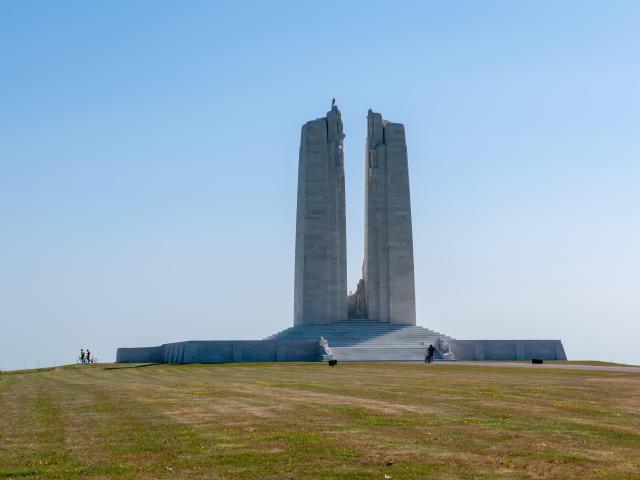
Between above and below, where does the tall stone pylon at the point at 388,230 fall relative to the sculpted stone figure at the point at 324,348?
above

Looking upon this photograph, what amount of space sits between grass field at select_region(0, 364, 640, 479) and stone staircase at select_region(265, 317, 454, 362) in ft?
111

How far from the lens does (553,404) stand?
804 inches

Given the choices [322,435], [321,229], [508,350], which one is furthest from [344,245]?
[322,435]

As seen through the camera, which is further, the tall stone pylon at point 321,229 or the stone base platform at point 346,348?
the tall stone pylon at point 321,229

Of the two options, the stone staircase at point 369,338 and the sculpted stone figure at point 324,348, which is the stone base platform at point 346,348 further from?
the sculpted stone figure at point 324,348

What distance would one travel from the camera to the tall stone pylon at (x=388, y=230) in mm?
68750

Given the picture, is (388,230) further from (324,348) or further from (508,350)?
(324,348)

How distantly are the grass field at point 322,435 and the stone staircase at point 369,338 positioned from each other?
111ft

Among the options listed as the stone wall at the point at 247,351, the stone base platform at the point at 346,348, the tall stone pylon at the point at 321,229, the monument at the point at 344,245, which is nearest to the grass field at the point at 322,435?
→ the stone wall at the point at 247,351

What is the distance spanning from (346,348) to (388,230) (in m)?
13.6

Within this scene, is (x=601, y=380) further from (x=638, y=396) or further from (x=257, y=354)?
(x=257, y=354)

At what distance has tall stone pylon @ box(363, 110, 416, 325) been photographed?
68.8 metres

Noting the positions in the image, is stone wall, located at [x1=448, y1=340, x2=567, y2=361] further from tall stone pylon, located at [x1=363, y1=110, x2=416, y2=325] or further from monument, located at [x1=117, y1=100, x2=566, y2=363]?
tall stone pylon, located at [x1=363, y1=110, x2=416, y2=325]

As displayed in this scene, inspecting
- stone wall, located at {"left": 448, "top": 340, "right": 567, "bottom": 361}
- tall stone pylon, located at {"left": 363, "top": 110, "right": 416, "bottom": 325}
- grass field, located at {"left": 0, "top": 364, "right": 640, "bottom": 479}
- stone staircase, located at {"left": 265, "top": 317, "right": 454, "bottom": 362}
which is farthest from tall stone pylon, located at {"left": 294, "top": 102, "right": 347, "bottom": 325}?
grass field, located at {"left": 0, "top": 364, "right": 640, "bottom": 479}
